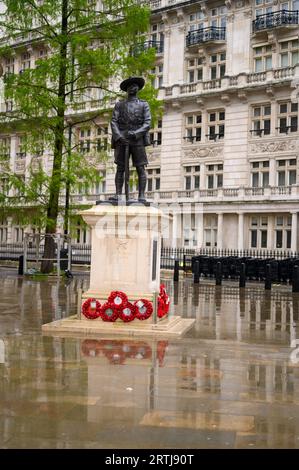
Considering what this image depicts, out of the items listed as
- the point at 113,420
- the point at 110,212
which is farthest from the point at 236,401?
the point at 110,212

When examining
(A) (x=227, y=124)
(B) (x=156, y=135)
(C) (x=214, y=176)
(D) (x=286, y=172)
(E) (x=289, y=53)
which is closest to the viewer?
(D) (x=286, y=172)

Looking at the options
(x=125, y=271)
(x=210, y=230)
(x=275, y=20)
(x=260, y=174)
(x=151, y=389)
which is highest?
(x=275, y=20)

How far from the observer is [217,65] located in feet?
147

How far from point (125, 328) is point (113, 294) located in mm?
702

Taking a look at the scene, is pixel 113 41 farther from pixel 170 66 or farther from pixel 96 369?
pixel 170 66

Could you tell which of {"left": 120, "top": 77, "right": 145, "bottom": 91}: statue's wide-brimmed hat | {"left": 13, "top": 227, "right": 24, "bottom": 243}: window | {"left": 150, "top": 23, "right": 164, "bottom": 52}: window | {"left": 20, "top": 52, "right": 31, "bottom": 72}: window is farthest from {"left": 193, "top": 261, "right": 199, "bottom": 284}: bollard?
{"left": 20, "top": 52, "right": 31, "bottom": 72}: window

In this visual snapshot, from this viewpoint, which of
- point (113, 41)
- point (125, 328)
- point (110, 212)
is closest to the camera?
point (125, 328)

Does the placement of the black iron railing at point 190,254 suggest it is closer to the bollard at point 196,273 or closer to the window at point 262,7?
the bollard at point 196,273

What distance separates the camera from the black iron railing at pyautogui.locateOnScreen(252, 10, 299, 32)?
40312 mm

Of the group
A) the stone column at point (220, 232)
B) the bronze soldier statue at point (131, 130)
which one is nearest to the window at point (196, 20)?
the stone column at point (220, 232)

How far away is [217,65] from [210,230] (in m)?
12.1

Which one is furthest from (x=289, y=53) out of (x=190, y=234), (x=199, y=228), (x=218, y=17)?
(x=190, y=234)

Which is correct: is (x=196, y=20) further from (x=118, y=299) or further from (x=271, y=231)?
(x=118, y=299)
